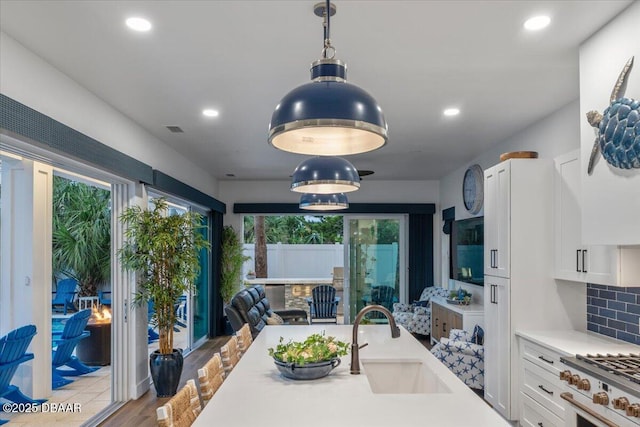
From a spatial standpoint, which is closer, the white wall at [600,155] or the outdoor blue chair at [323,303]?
the white wall at [600,155]

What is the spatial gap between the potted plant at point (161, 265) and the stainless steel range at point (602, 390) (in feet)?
10.9

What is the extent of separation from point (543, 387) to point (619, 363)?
0.84 m

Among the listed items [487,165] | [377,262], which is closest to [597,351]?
[487,165]

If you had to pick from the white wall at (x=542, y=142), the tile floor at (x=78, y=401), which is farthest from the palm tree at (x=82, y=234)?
the white wall at (x=542, y=142)

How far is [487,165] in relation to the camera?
19.5 feet

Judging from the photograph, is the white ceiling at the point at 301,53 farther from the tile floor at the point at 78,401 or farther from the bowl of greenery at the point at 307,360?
the tile floor at the point at 78,401

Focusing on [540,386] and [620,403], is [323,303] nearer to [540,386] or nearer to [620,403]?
[540,386]

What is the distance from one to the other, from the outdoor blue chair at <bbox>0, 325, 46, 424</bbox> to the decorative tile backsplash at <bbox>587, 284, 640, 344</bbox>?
4.43 metres

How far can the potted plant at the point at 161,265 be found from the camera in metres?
4.32

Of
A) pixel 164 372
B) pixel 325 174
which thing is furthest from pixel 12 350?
pixel 325 174

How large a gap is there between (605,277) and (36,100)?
146 inches

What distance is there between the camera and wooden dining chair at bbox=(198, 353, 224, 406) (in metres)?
2.27

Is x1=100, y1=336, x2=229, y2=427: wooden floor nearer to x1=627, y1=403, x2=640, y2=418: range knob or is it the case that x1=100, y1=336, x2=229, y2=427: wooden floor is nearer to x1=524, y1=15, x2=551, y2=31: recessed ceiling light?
x1=627, y1=403, x2=640, y2=418: range knob

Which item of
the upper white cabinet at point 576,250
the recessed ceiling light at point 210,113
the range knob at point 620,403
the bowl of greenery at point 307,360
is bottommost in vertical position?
the range knob at point 620,403
